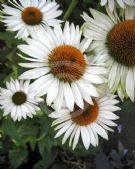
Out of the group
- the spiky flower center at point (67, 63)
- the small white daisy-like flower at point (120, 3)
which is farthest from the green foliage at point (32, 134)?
the small white daisy-like flower at point (120, 3)

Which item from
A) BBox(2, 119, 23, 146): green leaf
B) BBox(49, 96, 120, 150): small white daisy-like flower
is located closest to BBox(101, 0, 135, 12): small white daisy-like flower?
BBox(49, 96, 120, 150): small white daisy-like flower

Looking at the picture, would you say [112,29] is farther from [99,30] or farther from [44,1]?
[44,1]

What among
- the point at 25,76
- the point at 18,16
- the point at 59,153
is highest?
the point at 18,16

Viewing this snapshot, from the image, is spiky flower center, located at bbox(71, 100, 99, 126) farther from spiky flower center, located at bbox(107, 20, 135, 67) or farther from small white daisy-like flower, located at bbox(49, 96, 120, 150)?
spiky flower center, located at bbox(107, 20, 135, 67)

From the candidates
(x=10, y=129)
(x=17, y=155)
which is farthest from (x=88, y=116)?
(x=17, y=155)

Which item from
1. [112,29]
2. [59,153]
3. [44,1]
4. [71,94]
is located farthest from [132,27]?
[59,153]
